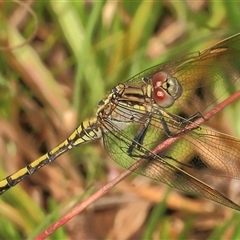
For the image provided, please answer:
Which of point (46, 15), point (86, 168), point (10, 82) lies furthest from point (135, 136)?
point (46, 15)

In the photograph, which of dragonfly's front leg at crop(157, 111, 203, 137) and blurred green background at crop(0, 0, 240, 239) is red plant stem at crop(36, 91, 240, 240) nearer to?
dragonfly's front leg at crop(157, 111, 203, 137)

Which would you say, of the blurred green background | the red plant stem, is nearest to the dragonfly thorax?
the red plant stem

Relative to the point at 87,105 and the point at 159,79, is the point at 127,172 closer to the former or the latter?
the point at 159,79

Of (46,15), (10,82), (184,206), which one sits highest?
(46,15)

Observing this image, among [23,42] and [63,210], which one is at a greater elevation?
[23,42]

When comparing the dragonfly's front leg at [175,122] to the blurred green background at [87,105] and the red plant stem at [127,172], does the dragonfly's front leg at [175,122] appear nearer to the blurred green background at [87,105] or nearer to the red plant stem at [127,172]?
the red plant stem at [127,172]

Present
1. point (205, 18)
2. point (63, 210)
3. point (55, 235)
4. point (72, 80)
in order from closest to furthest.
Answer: point (55, 235) < point (63, 210) < point (205, 18) < point (72, 80)

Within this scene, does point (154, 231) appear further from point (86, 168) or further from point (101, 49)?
point (101, 49)
